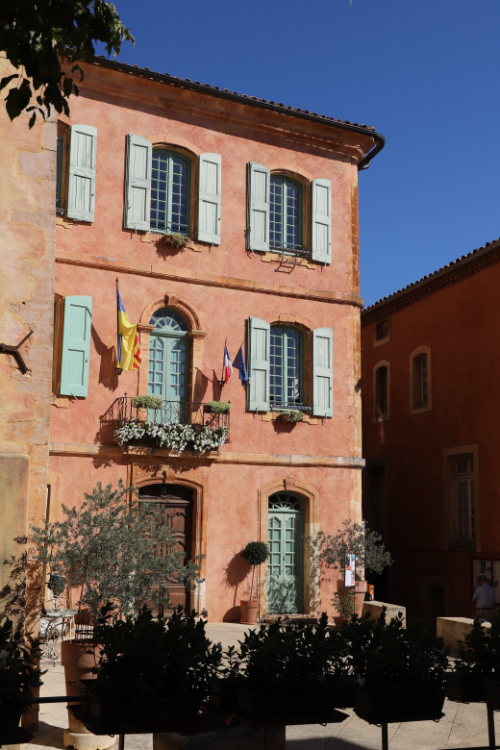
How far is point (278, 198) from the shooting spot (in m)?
16.1

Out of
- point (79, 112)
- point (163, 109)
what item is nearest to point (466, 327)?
point (163, 109)

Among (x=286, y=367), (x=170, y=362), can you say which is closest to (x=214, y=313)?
(x=170, y=362)

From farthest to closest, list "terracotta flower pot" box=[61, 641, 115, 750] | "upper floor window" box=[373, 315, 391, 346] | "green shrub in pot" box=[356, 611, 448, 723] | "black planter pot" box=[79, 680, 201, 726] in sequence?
"upper floor window" box=[373, 315, 391, 346] → "terracotta flower pot" box=[61, 641, 115, 750] → "green shrub in pot" box=[356, 611, 448, 723] → "black planter pot" box=[79, 680, 201, 726]

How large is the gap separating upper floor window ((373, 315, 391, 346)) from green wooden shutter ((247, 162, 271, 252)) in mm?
6244

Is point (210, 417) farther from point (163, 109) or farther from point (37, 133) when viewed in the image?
point (37, 133)

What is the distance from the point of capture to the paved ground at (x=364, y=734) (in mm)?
7055

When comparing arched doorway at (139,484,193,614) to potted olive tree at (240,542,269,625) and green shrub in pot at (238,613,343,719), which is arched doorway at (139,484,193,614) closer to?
potted olive tree at (240,542,269,625)

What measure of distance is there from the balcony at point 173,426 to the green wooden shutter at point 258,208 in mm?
3455

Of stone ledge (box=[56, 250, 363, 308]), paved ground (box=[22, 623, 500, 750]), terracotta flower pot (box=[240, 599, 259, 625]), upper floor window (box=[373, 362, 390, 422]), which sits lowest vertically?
paved ground (box=[22, 623, 500, 750])

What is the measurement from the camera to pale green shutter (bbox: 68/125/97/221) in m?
13.8

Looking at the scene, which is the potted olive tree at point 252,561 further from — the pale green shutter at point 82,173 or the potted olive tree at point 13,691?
the potted olive tree at point 13,691

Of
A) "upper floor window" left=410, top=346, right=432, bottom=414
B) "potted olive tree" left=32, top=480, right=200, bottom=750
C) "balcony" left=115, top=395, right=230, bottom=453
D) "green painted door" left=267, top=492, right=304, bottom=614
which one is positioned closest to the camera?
"potted olive tree" left=32, top=480, right=200, bottom=750

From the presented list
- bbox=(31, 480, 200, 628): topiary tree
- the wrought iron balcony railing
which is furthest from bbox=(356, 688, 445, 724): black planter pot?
the wrought iron balcony railing

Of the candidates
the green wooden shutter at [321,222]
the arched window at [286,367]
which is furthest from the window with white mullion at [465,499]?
the green wooden shutter at [321,222]
